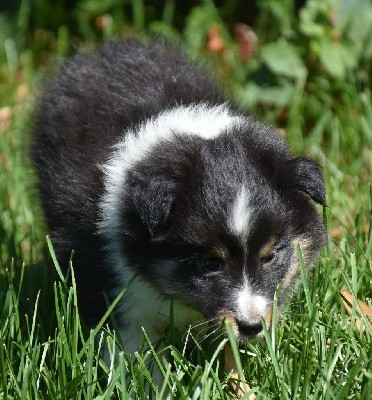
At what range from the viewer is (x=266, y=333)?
3.78 m

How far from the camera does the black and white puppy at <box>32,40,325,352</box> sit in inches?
156

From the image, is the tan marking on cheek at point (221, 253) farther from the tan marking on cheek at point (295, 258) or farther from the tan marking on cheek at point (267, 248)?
the tan marking on cheek at point (295, 258)

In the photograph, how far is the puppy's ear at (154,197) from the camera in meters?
3.92

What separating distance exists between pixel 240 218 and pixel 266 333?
490 millimetres

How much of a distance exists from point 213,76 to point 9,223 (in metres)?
1.58

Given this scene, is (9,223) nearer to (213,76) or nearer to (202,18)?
(213,76)

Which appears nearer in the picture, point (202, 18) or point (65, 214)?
point (65, 214)

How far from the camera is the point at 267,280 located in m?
4.04

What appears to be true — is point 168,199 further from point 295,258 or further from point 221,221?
point 295,258

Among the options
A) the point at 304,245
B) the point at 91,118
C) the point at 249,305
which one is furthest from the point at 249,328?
the point at 91,118

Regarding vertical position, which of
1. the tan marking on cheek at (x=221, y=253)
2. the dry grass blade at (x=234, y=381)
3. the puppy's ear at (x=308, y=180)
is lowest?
the dry grass blade at (x=234, y=381)

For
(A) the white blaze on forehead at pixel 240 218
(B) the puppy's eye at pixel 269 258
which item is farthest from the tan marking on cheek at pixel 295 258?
(A) the white blaze on forehead at pixel 240 218

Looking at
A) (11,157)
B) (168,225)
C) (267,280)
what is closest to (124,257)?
(168,225)

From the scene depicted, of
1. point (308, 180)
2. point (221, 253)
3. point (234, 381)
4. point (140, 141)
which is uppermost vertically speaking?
point (140, 141)
